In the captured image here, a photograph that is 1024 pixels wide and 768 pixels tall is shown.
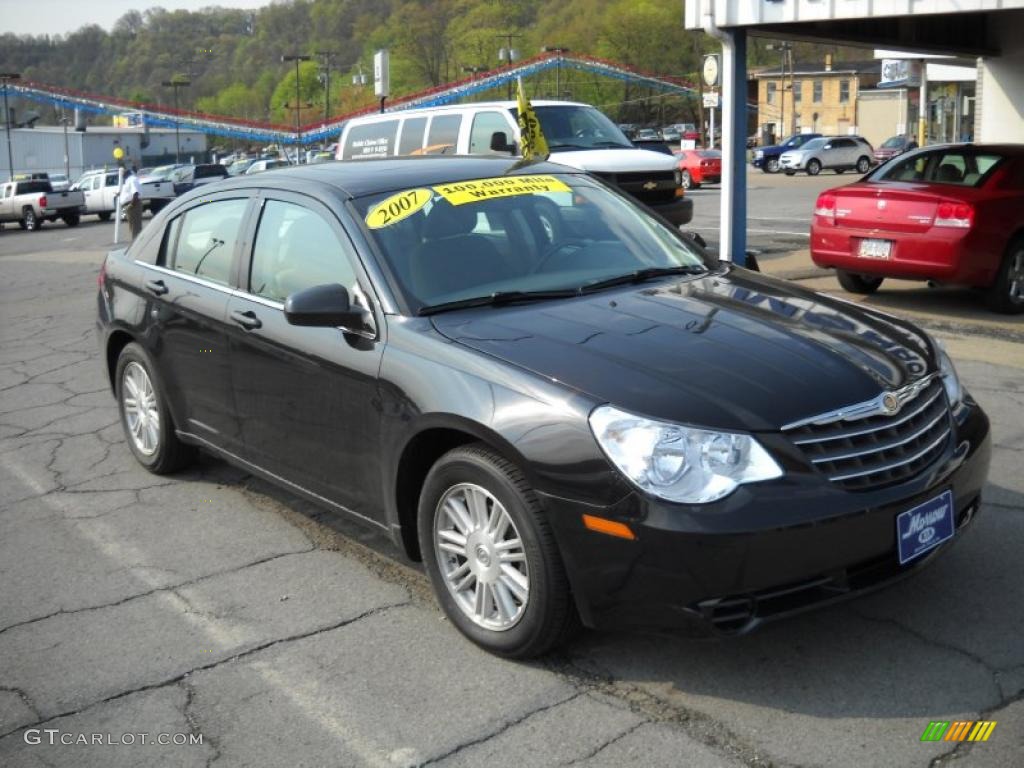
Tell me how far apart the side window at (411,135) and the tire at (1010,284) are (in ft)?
24.6

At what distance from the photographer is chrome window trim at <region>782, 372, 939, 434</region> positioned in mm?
3512

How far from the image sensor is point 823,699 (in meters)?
3.51

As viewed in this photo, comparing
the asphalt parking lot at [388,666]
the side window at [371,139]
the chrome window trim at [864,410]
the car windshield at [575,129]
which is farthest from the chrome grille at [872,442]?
the side window at [371,139]

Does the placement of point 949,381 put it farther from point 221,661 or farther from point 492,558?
point 221,661

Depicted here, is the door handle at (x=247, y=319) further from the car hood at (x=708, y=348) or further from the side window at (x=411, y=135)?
the side window at (x=411, y=135)

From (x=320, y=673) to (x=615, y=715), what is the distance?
40.4 inches

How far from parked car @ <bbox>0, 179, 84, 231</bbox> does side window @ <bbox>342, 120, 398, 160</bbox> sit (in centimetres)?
2470

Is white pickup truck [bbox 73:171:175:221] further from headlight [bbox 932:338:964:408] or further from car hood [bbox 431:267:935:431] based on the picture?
headlight [bbox 932:338:964:408]

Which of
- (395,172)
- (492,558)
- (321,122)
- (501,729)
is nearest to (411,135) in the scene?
(395,172)

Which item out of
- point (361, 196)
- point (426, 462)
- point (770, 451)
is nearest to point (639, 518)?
point (770, 451)

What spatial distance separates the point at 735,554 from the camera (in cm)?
330

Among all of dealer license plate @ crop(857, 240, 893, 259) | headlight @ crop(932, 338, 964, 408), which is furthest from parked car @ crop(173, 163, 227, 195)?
headlight @ crop(932, 338, 964, 408)

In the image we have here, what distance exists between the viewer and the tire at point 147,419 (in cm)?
596

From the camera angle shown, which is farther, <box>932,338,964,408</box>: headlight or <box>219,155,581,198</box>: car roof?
<box>219,155,581,198</box>: car roof
